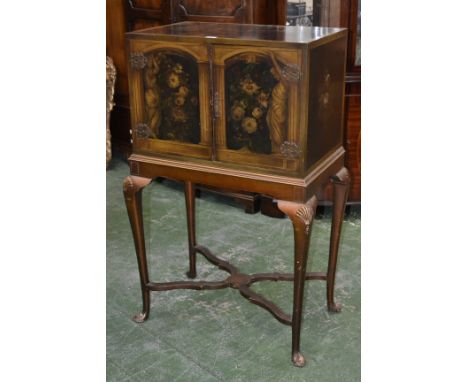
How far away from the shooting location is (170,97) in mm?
2145

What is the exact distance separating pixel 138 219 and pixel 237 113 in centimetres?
67

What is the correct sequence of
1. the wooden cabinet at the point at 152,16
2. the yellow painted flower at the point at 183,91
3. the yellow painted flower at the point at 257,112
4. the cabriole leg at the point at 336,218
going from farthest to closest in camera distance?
1. the wooden cabinet at the point at 152,16
2. the cabriole leg at the point at 336,218
3. the yellow painted flower at the point at 183,91
4. the yellow painted flower at the point at 257,112

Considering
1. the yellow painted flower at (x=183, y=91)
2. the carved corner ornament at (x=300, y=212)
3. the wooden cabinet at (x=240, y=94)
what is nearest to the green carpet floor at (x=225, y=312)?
the carved corner ornament at (x=300, y=212)

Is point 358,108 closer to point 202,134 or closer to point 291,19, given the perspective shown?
point 291,19

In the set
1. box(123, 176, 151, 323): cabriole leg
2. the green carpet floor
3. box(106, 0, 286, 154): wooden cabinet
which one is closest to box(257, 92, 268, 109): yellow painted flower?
box(123, 176, 151, 323): cabriole leg

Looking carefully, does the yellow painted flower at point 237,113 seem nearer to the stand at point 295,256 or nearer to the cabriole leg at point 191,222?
the stand at point 295,256

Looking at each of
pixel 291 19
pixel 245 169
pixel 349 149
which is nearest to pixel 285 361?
pixel 245 169

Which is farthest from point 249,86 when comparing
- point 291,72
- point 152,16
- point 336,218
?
point 152,16

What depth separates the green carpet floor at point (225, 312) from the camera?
2268 millimetres

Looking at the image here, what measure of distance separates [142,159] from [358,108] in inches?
63.3

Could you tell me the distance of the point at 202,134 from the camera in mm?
2109

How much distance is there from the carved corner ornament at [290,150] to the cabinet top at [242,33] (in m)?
0.33

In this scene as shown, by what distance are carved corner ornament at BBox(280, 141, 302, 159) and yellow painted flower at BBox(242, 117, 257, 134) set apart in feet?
0.39

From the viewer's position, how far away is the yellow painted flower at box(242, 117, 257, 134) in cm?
201
